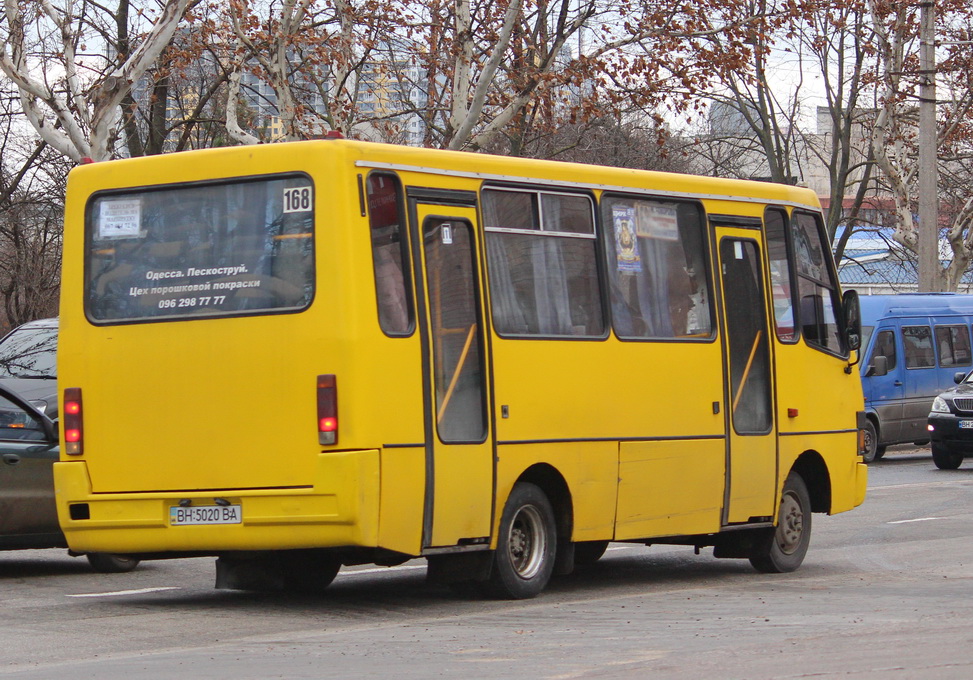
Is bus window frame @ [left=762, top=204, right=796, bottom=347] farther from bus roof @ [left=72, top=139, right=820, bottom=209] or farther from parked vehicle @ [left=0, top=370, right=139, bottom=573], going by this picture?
parked vehicle @ [left=0, top=370, right=139, bottom=573]

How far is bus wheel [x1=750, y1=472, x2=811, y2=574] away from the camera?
12492mm

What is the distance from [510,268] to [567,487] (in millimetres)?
1467

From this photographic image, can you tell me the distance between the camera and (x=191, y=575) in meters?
12.6

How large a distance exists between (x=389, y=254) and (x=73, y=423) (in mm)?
2233

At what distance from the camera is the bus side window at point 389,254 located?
30.9 ft

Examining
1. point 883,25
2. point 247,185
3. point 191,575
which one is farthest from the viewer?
point 883,25

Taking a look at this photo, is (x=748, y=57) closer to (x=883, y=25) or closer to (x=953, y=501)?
(x=953, y=501)

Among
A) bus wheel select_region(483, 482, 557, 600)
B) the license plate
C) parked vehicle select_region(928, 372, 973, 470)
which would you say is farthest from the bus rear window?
parked vehicle select_region(928, 372, 973, 470)

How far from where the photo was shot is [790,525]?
1269cm

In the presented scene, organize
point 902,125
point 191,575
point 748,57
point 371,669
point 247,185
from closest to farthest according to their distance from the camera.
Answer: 1. point 371,669
2. point 247,185
3. point 191,575
4. point 748,57
5. point 902,125

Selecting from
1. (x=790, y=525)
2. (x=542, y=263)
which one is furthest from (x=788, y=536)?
(x=542, y=263)

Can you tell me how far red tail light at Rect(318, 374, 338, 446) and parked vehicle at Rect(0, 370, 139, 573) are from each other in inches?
150

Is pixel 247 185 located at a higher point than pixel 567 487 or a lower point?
higher

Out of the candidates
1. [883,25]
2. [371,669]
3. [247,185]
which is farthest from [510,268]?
[883,25]
